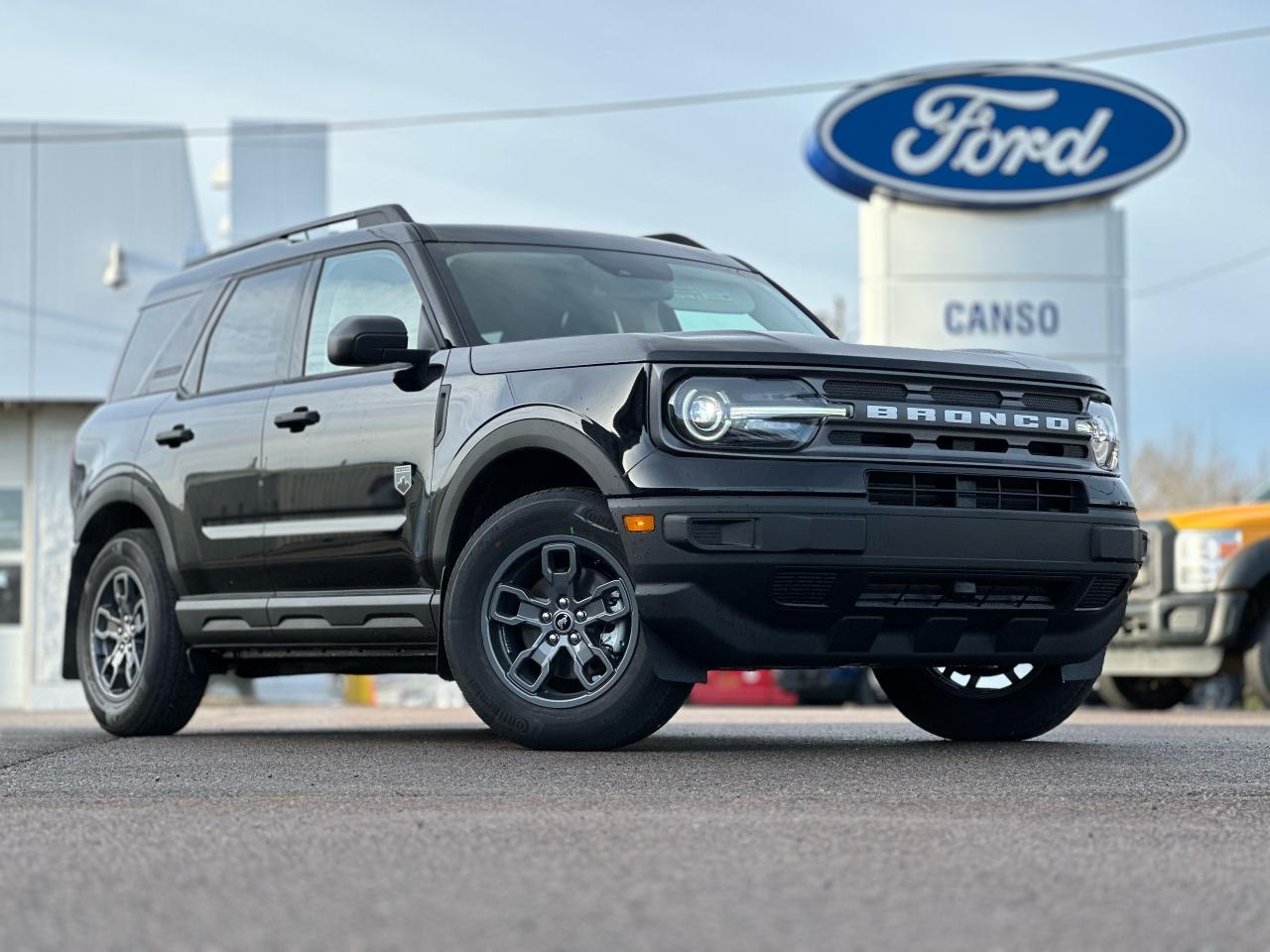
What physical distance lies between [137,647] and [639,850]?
14.8 ft

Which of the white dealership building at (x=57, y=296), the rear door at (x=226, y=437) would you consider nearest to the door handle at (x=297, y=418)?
the rear door at (x=226, y=437)

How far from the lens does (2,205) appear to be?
76.5 ft

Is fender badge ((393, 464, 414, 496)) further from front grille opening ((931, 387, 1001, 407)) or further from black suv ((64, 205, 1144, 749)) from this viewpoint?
front grille opening ((931, 387, 1001, 407))

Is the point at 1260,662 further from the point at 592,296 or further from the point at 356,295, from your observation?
the point at 356,295

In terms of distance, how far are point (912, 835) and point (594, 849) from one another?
708 mm

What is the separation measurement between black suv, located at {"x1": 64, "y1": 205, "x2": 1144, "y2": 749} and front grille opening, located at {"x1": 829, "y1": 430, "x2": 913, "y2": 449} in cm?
1

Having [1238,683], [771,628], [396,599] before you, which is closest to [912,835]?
[771,628]

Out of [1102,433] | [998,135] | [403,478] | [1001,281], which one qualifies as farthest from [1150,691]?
[998,135]

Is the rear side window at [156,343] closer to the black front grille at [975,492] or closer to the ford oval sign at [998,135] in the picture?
the black front grille at [975,492]

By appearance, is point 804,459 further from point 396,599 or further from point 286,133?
point 286,133

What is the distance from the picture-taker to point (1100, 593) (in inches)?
260

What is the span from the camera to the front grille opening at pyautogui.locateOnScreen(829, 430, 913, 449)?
19.9 ft

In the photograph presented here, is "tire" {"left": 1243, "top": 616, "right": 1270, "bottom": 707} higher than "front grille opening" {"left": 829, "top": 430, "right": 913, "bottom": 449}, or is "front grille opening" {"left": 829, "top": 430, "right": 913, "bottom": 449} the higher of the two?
"front grille opening" {"left": 829, "top": 430, "right": 913, "bottom": 449}

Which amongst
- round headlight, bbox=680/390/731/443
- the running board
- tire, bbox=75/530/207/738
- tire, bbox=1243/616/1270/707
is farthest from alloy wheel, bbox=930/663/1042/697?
tire, bbox=1243/616/1270/707
